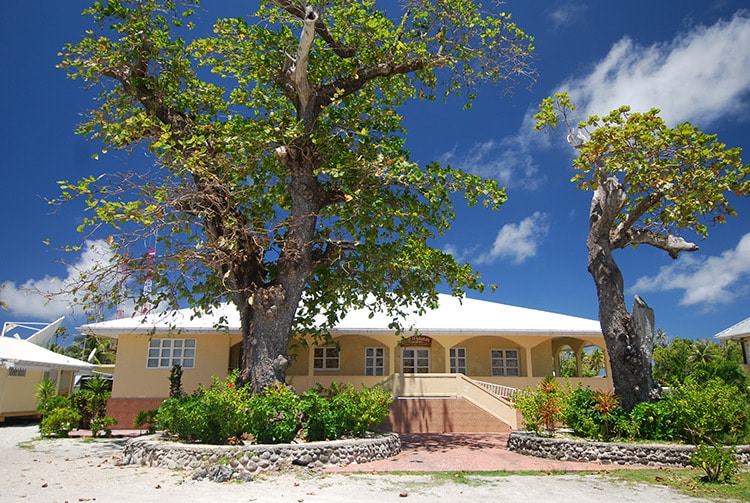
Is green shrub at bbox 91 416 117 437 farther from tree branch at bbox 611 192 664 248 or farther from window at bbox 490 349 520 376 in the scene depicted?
tree branch at bbox 611 192 664 248

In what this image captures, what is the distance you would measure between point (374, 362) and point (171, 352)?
756 cm

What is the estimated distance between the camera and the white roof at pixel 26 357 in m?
19.5

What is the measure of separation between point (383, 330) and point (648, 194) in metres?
9.27

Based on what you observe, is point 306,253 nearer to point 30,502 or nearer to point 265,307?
point 265,307

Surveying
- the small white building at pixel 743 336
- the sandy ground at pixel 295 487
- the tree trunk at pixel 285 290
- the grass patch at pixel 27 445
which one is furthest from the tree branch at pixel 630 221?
the small white building at pixel 743 336

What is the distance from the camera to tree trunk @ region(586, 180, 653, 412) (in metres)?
12.6

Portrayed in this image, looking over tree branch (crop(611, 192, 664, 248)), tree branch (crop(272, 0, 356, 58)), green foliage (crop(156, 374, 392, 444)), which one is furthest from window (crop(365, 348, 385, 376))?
tree branch (crop(272, 0, 356, 58))

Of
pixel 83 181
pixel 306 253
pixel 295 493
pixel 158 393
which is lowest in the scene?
pixel 295 493

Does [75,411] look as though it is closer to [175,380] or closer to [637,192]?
[175,380]

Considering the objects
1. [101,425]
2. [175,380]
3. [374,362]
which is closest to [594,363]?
[374,362]

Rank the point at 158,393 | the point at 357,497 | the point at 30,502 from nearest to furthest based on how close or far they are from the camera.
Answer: the point at 30,502 → the point at 357,497 → the point at 158,393

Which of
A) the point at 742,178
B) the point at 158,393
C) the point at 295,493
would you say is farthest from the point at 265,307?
the point at 742,178

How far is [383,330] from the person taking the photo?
18344mm

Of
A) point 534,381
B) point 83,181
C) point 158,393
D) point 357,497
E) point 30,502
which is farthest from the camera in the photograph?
point 534,381
